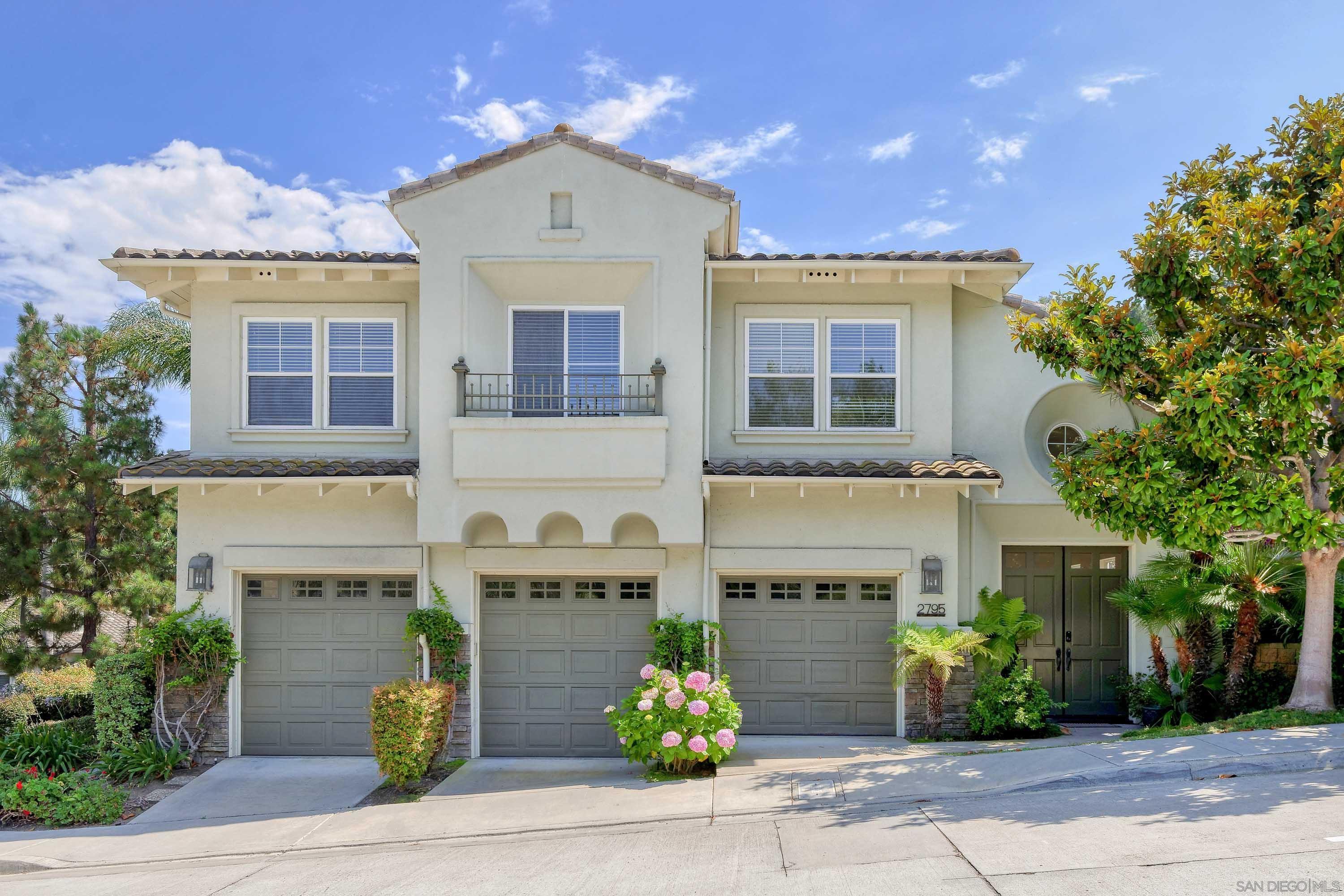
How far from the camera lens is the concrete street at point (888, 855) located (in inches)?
262

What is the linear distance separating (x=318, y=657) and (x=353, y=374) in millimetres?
3735

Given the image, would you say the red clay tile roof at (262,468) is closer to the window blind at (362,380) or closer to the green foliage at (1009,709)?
the window blind at (362,380)

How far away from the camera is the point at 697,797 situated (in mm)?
9664

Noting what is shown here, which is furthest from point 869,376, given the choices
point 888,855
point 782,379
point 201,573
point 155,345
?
point 155,345

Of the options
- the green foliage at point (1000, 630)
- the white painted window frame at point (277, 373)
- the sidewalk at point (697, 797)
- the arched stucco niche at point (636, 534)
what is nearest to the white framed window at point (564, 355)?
the arched stucco niche at point (636, 534)

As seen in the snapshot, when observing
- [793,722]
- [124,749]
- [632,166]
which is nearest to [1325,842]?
[793,722]

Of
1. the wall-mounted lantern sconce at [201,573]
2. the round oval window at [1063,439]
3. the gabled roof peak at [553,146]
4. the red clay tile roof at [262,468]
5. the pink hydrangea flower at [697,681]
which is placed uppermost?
the gabled roof peak at [553,146]

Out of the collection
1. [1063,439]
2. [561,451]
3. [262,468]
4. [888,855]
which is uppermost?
[1063,439]

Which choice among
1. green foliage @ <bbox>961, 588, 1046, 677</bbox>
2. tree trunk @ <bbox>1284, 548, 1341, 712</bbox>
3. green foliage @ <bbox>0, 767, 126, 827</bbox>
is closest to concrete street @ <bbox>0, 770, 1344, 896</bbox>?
green foliage @ <bbox>0, 767, 126, 827</bbox>

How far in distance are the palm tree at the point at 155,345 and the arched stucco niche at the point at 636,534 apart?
8128mm

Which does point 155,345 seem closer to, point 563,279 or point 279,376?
point 279,376

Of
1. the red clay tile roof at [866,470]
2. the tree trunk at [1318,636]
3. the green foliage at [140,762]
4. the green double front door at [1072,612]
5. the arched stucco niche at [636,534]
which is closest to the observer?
the tree trunk at [1318,636]

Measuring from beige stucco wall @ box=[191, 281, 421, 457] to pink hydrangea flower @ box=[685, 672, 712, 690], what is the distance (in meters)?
4.77

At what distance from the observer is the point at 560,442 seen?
38.1 ft
